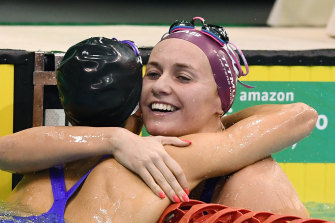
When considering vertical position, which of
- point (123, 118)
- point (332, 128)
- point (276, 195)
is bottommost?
point (332, 128)

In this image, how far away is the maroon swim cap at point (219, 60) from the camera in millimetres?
2613

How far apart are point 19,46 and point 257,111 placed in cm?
→ 168

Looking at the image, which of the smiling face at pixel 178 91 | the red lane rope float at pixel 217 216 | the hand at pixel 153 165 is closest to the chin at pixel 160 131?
the smiling face at pixel 178 91

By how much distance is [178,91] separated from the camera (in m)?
2.51

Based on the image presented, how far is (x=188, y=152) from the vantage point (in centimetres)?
235

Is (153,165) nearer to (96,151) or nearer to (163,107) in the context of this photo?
(96,151)

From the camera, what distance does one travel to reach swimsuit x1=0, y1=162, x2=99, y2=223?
2201mm

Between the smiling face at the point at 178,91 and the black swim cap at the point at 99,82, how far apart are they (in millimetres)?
121

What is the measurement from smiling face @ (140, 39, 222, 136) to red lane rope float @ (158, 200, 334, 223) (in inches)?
14.8

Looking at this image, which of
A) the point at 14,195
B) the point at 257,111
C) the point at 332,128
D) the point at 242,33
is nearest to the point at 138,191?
the point at 14,195

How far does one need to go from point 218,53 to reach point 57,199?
81 cm

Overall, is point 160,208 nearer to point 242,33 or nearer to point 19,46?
point 19,46

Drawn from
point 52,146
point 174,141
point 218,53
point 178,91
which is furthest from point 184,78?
point 52,146

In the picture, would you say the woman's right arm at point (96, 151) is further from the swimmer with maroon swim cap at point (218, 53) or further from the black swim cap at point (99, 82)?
the swimmer with maroon swim cap at point (218, 53)
